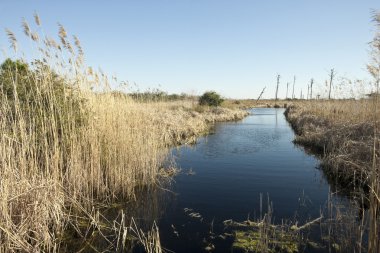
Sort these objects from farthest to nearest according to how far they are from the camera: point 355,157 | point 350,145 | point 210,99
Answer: point 210,99 < point 350,145 < point 355,157

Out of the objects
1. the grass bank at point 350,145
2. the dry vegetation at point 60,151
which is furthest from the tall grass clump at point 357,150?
the dry vegetation at point 60,151

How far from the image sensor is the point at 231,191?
284 inches

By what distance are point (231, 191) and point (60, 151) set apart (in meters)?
4.02

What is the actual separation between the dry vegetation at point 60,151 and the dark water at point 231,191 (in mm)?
1204

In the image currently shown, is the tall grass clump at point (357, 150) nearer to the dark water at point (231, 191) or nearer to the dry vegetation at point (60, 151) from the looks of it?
the dark water at point (231, 191)

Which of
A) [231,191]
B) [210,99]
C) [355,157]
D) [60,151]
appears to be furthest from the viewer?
[210,99]

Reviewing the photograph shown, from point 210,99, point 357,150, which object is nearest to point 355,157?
point 357,150

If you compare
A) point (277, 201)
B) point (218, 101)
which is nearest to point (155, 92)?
point (277, 201)

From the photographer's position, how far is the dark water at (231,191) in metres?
5.05

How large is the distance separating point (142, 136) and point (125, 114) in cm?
69

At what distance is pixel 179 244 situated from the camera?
181 inches

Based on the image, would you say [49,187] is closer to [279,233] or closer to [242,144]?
[279,233]

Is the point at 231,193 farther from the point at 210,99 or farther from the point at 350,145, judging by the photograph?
the point at 210,99

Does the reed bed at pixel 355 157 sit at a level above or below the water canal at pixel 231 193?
above
